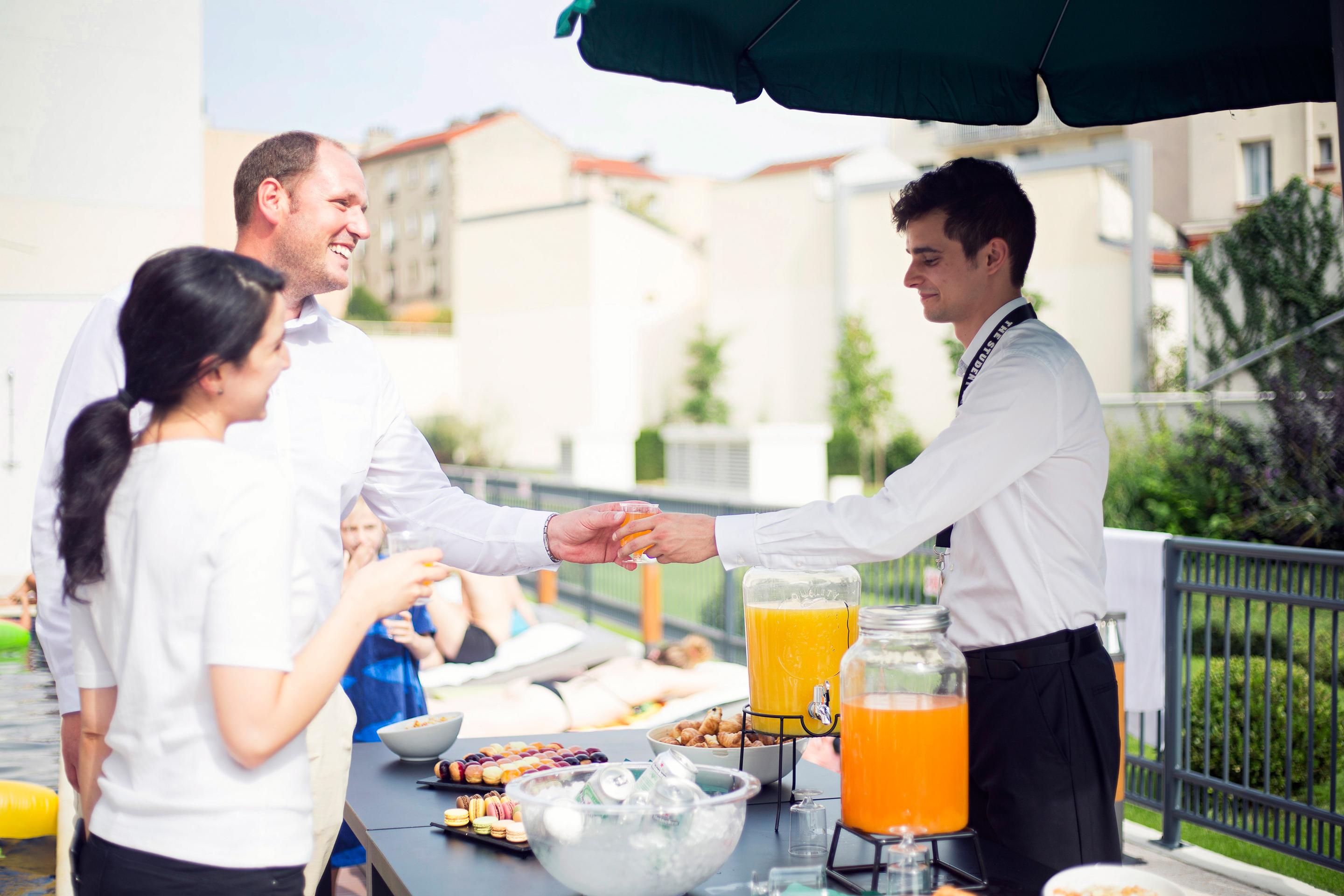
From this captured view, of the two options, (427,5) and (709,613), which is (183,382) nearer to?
(709,613)

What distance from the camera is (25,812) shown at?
364cm

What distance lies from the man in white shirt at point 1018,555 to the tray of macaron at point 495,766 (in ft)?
1.87

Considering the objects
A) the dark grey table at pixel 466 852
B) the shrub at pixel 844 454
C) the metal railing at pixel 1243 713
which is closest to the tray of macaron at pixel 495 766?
the dark grey table at pixel 466 852

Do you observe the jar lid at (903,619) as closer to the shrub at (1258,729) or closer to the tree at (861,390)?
A: the shrub at (1258,729)

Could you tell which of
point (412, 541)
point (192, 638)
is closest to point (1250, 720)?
point (412, 541)

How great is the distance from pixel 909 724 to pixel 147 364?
120cm

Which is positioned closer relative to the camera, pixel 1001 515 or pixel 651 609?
pixel 1001 515

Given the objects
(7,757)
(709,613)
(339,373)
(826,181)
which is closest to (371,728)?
(7,757)

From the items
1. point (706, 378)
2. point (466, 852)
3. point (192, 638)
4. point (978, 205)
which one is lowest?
point (466, 852)

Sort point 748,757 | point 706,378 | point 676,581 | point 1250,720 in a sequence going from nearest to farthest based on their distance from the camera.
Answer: point 748,757 < point 1250,720 < point 676,581 < point 706,378

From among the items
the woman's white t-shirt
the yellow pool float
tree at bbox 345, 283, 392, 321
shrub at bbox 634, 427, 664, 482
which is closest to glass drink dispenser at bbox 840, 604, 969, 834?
the woman's white t-shirt

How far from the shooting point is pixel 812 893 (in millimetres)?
1697

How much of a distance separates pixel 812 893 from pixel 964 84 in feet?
7.26

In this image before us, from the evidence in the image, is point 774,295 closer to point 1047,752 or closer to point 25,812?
point 25,812
